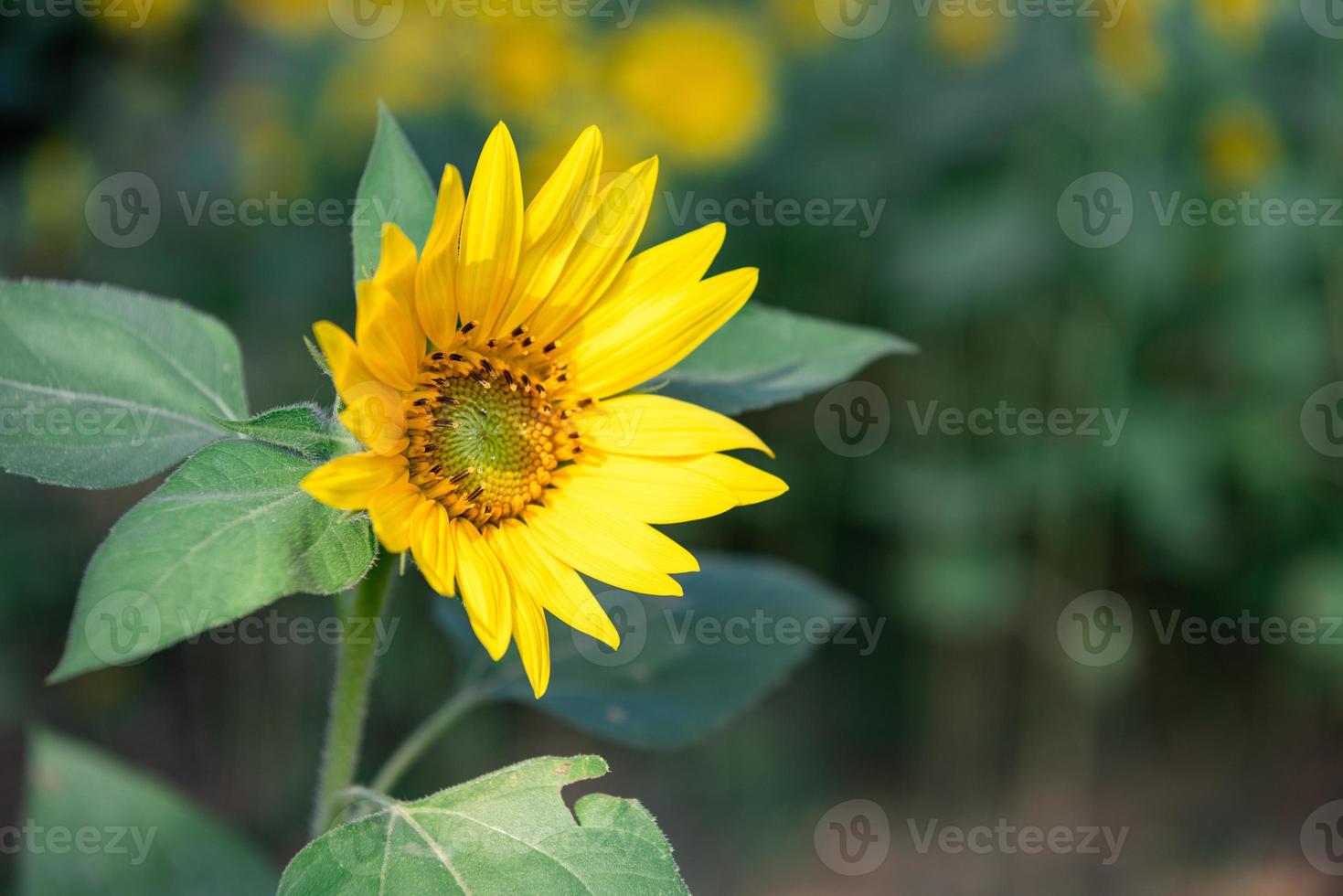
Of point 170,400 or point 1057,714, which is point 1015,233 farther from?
point 170,400

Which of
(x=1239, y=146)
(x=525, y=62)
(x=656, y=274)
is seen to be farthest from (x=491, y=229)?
(x=1239, y=146)

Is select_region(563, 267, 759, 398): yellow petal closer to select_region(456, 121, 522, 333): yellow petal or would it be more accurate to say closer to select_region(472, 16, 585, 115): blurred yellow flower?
select_region(456, 121, 522, 333): yellow petal

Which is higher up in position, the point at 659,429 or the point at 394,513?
the point at 659,429

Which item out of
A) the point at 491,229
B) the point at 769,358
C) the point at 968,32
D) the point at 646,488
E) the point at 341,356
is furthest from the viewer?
the point at 968,32

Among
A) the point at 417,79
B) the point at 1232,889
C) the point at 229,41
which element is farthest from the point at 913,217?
the point at 229,41
